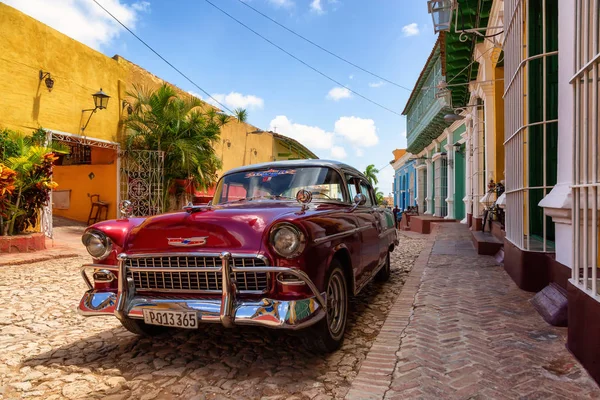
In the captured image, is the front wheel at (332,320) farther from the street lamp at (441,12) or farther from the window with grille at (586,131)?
the street lamp at (441,12)

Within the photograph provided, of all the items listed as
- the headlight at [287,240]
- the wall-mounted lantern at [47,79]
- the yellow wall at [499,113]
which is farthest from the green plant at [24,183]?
the yellow wall at [499,113]

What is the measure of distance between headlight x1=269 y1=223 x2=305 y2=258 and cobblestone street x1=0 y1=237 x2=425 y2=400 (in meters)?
0.82

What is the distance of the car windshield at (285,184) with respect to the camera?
383cm

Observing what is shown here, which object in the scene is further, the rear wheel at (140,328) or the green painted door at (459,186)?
the green painted door at (459,186)

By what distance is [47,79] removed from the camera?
9.71 meters

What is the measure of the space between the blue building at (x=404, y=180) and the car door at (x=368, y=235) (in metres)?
20.7

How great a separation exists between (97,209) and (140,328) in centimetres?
1072

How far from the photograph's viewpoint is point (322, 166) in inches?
158

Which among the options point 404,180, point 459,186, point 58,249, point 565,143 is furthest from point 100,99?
point 404,180

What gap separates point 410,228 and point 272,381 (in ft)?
48.8

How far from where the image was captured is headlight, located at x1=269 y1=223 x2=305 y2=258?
2582 millimetres

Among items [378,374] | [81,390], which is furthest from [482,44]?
[81,390]

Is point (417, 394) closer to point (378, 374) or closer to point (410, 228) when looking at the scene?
point (378, 374)

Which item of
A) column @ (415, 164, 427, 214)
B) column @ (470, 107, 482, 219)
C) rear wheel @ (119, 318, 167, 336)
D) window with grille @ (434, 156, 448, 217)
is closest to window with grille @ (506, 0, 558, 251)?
rear wheel @ (119, 318, 167, 336)
